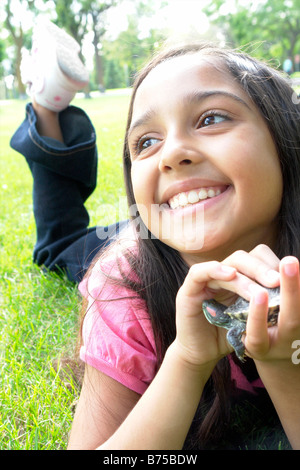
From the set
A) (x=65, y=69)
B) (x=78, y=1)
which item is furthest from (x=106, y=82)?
(x=65, y=69)

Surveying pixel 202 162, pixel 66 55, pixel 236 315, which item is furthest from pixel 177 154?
pixel 66 55

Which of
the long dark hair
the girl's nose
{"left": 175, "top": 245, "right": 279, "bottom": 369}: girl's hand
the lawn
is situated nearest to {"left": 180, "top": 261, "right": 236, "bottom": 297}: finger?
{"left": 175, "top": 245, "right": 279, "bottom": 369}: girl's hand

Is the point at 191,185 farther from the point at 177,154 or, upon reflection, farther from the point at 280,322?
the point at 280,322

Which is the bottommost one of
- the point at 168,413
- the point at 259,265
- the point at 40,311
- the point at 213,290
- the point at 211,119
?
the point at 40,311

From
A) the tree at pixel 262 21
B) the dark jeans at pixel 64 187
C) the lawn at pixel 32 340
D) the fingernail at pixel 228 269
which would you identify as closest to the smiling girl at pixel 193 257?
the fingernail at pixel 228 269

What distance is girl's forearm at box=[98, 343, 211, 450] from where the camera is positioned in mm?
1060

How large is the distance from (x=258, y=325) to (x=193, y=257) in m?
0.57

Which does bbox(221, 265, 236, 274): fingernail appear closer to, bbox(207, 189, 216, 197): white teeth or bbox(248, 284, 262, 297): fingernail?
bbox(248, 284, 262, 297): fingernail

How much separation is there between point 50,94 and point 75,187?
0.47 metres

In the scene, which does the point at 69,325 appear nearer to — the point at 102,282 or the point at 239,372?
the point at 102,282

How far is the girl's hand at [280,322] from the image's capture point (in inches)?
31.9

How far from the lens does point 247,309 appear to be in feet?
2.92

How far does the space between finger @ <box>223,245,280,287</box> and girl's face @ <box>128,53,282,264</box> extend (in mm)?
213

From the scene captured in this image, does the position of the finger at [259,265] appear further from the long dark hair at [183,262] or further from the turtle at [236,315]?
the long dark hair at [183,262]
